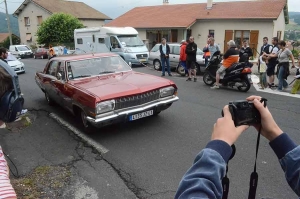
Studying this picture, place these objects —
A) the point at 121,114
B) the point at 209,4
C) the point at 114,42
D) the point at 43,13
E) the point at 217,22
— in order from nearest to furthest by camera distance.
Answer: the point at 121,114 → the point at 114,42 → the point at 217,22 → the point at 209,4 → the point at 43,13

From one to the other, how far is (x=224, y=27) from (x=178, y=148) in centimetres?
2146

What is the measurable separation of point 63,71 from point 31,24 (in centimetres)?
4166

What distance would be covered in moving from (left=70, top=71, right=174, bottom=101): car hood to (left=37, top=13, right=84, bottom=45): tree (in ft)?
99.1

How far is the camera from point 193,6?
93.4 feet

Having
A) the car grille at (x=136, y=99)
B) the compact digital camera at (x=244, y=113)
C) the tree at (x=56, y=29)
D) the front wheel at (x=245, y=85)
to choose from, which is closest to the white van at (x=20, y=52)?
the tree at (x=56, y=29)

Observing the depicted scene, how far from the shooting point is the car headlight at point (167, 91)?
5.58 meters

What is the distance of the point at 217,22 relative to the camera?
23.9m

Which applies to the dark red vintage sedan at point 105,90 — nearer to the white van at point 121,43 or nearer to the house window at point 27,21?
the white van at point 121,43

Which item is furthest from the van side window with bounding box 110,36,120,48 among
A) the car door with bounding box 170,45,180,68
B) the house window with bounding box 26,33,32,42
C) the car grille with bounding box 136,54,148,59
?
the house window with bounding box 26,33,32,42

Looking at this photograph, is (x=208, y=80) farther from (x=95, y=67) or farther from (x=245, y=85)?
(x=95, y=67)

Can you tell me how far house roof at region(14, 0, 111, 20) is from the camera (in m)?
39.7

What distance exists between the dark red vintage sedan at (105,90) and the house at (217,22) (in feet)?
58.4

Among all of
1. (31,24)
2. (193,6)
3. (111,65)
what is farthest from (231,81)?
(31,24)

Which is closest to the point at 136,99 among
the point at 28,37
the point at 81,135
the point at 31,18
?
the point at 81,135
